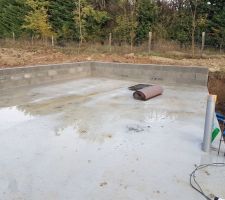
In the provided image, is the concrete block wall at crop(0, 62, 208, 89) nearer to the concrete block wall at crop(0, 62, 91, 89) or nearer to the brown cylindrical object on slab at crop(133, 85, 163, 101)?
the concrete block wall at crop(0, 62, 91, 89)

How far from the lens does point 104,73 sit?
27.5ft

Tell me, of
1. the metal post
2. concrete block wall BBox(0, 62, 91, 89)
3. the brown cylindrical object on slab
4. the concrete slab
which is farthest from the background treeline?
the metal post

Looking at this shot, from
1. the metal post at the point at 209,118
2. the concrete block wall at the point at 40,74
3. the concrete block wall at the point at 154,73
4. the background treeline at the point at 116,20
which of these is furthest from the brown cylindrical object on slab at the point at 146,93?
the background treeline at the point at 116,20

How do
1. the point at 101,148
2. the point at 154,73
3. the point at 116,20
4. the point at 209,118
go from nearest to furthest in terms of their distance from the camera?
the point at 209,118, the point at 101,148, the point at 154,73, the point at 116,20

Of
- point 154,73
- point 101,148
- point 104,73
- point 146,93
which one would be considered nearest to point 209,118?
point 101,148

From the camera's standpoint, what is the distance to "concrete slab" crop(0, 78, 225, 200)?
7.44 feet

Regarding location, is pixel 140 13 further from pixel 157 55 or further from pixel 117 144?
pixel 117 144

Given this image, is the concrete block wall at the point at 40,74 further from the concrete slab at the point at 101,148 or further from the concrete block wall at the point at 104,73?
the concrete slab at the point at 101,148

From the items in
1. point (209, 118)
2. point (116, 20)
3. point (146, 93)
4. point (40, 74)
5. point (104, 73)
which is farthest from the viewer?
point (116, 20)

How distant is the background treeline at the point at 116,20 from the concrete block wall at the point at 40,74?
5617mm

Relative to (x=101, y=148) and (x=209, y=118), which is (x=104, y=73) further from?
(x=209, y=118)

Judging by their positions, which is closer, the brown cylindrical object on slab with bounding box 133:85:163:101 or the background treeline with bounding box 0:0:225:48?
the brown cylindrical object on slab with bounding box 133:85:163:101

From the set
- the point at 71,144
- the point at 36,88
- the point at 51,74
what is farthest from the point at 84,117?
the point at 51,74

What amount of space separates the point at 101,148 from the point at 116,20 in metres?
12.4
